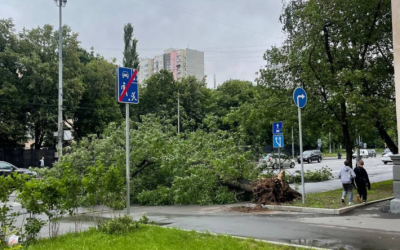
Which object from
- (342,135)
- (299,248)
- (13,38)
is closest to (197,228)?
(299,248)

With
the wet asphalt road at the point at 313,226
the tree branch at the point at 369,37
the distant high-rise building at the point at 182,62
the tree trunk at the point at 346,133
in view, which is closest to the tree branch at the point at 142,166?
the wet asphalt road at the point at 313,226

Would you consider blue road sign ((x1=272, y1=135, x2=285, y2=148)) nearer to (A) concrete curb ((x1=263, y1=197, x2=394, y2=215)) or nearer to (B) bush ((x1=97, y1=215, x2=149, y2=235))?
(A) concrete curb ((x1=263, y1=197, x2=394, y2=215))

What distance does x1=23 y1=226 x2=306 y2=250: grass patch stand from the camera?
21.9 feet

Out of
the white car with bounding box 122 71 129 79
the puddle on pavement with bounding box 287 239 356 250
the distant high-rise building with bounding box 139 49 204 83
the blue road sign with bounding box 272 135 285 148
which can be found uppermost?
the distant high-rise building with bounding box 139 49 204 83

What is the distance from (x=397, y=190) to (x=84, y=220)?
9257 millimetres

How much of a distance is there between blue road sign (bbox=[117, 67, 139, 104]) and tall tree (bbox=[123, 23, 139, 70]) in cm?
3863

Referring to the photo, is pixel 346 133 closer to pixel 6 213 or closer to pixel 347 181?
pixel 347 181

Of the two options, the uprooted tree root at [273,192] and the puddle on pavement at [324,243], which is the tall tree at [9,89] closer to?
the uprooted tree root at [273,192]

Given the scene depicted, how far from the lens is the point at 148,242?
6.97 metres

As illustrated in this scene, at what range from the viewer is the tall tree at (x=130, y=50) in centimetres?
4712

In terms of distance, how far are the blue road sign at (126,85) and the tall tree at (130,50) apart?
127ft

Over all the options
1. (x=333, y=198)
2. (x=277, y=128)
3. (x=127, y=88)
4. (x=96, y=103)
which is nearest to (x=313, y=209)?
(x=333, y=198)

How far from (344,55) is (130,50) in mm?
35258

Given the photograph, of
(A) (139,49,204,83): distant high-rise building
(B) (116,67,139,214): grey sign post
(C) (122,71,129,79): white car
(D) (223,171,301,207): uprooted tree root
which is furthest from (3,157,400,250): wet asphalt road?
(A) (139,49,204,83): distant high-rise building
